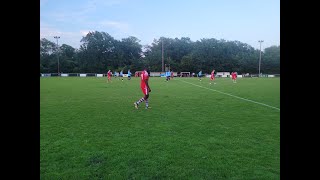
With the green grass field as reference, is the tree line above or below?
above

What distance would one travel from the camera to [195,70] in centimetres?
8938

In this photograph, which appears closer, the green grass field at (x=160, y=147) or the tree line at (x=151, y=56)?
the green grass field at (x=160, y=147)

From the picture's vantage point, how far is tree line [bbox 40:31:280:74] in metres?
88.2

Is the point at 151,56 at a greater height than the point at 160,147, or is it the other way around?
the point at 151,56

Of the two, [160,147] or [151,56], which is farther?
[151,56]

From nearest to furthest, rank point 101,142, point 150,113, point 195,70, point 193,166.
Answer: point 193,166, point 101,142, point 150,113, point 195,70

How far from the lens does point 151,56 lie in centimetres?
9569

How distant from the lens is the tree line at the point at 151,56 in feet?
290

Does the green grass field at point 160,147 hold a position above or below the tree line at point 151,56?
below

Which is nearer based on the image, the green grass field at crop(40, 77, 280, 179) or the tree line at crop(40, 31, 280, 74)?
the green grass field at crop(40, 77, 280, 179)
